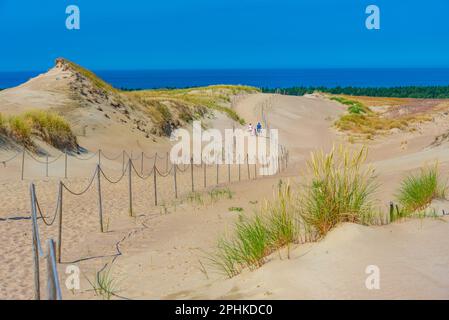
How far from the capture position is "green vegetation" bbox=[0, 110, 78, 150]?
1948cm

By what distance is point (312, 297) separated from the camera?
479cm

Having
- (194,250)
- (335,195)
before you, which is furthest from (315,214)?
(194,250)

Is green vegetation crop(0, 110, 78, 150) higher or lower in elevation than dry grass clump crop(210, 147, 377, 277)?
higher

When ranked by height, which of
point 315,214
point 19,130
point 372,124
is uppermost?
point 372,124

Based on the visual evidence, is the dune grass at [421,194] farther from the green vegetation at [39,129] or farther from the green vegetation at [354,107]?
the green vegetation at [354,107]

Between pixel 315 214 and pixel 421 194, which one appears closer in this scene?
pixel 315 214

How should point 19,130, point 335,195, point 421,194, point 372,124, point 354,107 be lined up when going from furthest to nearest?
1. point 354,107
2. point 372,124
3. point 19,130
4. point 421,194
5. point 335,195

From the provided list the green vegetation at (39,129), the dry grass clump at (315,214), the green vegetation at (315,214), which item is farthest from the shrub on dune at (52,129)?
the dry grass clump at (315,214)

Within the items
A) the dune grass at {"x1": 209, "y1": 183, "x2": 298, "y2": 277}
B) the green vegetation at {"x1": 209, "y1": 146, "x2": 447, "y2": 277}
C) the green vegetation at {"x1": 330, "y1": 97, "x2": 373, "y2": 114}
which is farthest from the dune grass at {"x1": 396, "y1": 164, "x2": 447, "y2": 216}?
the green vegetation at {"x1": 330, "y1": 97, "x2": 373, "y2": 114}

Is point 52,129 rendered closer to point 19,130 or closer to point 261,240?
point 19,130

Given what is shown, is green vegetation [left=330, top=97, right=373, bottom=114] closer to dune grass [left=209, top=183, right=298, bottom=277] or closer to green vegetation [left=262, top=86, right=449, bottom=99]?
green vegetation [left=262, top=86, right=449, bottom=99]

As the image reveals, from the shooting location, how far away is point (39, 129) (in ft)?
69.4

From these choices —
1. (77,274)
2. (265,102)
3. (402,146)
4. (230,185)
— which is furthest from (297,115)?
(77,274)

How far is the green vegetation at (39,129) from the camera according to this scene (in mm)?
19484
